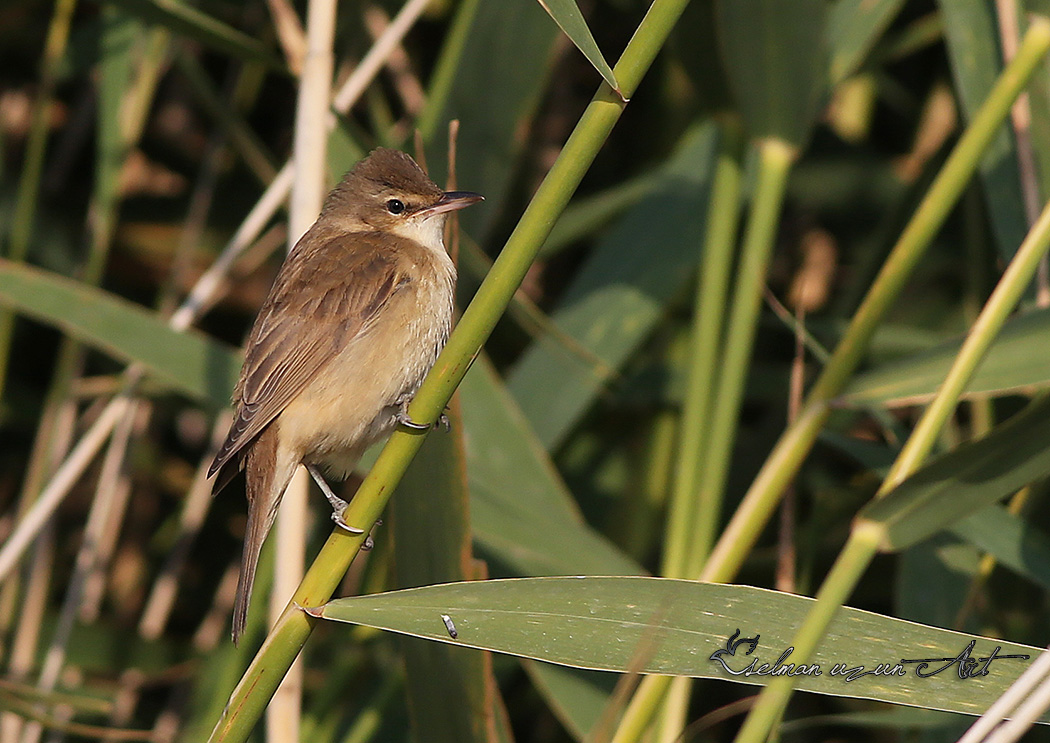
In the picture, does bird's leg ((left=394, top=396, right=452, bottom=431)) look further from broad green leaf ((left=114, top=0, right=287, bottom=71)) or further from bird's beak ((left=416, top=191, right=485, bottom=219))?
broad green leaf ((left=114, top=0, right=287, bottom=71))

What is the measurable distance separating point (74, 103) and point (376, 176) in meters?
1.91

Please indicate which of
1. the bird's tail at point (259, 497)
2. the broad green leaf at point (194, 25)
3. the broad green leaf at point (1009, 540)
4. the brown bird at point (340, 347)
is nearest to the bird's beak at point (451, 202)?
the brown bird at point (340, 347)

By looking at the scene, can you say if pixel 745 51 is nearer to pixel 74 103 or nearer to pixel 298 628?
pixel 298 628

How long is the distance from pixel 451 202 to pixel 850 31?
0.99 m

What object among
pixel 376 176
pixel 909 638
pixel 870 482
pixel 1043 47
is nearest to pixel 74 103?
pixel 376 176

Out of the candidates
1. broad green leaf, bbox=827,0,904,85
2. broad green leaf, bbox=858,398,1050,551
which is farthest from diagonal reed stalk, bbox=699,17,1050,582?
broad green leaf, bbox=858,398,1050,551

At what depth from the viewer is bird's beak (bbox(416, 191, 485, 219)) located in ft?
7.54

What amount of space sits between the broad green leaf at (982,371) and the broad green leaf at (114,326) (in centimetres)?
138

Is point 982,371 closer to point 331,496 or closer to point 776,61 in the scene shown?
point 776,61

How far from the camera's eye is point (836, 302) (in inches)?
145

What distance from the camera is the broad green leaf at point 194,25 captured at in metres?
2.35

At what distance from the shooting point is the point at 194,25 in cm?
235

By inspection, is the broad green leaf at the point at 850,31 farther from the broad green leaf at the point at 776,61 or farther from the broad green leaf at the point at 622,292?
the broad green leaf at the point at 622,292

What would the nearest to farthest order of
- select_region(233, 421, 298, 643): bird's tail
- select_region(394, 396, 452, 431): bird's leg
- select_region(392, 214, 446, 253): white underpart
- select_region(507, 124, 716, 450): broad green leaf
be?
select_region(394, 396, 452, 431): bird's leg
select_region(233, 421, 298, 643): bird's tail
select_region(392, 214, 446, 253): white underpart
select_region(507, 124, 716, 450): broad green leaf
